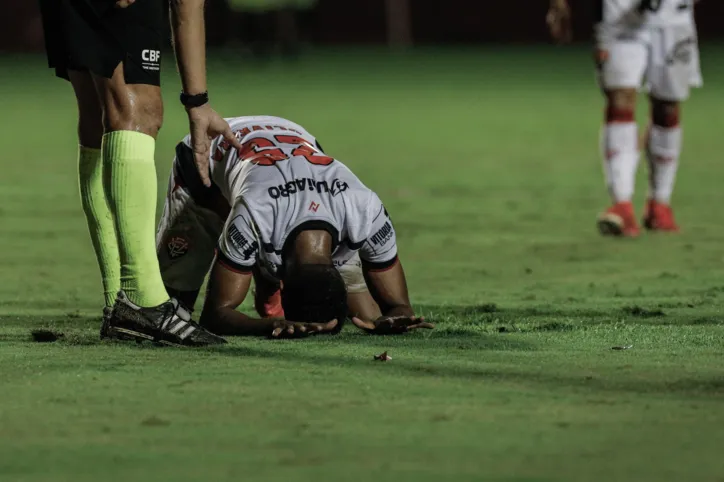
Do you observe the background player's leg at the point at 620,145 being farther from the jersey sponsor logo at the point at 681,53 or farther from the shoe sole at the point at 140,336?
the shoe sole at the point at 140,336

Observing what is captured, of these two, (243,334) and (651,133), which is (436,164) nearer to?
(651,133)

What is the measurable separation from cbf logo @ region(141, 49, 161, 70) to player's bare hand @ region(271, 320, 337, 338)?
0.95 metres

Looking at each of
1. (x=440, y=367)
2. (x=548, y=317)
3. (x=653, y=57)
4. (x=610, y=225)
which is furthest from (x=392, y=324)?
(x=653, y=57)

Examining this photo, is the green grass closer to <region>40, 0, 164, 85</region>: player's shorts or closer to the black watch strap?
the black watch strap

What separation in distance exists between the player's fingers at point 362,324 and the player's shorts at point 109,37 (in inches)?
41.6

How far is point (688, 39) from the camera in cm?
942

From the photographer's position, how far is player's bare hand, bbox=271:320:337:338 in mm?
5375

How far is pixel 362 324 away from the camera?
5.56m

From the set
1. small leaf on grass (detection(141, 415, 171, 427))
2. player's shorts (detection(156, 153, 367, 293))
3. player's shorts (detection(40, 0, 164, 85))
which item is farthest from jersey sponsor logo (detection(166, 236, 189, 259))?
small leaf on grass (detection(141, 415, 171, 427))

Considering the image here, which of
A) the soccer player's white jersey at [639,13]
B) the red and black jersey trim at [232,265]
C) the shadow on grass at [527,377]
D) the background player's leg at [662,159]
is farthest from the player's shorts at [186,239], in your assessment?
the soccer player's white jersey at [639,13]

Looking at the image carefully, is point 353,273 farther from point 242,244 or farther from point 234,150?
point 234,150

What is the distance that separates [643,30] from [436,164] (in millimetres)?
3936

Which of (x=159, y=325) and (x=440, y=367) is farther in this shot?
(x=159, y=325)

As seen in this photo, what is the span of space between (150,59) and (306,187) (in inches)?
30.1
